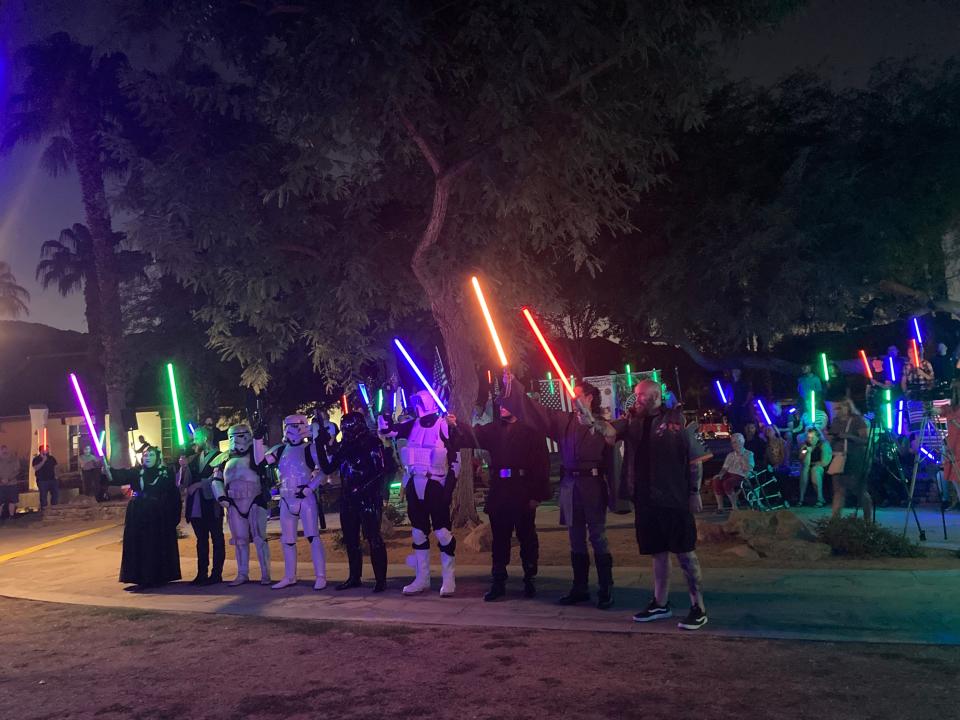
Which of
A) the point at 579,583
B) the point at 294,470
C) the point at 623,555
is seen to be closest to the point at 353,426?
the point at 294,470

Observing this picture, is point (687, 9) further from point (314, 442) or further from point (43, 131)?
point (43, 131)

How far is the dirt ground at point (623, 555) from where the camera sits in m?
8.06

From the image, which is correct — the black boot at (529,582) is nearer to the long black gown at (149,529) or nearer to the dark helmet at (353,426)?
the dark helmet at (353,426)

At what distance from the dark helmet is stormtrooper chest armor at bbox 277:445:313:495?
0.56m

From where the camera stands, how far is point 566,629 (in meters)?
6.44

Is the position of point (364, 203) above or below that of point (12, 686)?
above

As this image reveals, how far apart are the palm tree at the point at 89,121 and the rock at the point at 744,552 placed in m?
17.8

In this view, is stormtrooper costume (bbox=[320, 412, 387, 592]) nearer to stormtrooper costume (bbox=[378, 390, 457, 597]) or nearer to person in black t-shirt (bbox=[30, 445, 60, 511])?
stormtrooper costume (bbox=[378, 390, 457, 597])

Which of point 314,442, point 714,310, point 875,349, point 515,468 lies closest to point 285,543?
point 314,442

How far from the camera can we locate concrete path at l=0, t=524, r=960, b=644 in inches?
241

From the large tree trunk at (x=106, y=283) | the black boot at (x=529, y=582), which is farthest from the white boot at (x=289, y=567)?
the large tree trunk at (x=106, y=283)

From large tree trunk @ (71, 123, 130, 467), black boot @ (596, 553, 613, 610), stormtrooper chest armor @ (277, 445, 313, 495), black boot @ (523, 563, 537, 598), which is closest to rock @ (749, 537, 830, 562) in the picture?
black boot @ (596, 553, 613, 610)

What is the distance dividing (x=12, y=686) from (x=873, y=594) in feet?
22.4

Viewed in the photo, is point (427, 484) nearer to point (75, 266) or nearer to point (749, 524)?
point (749, 524)
